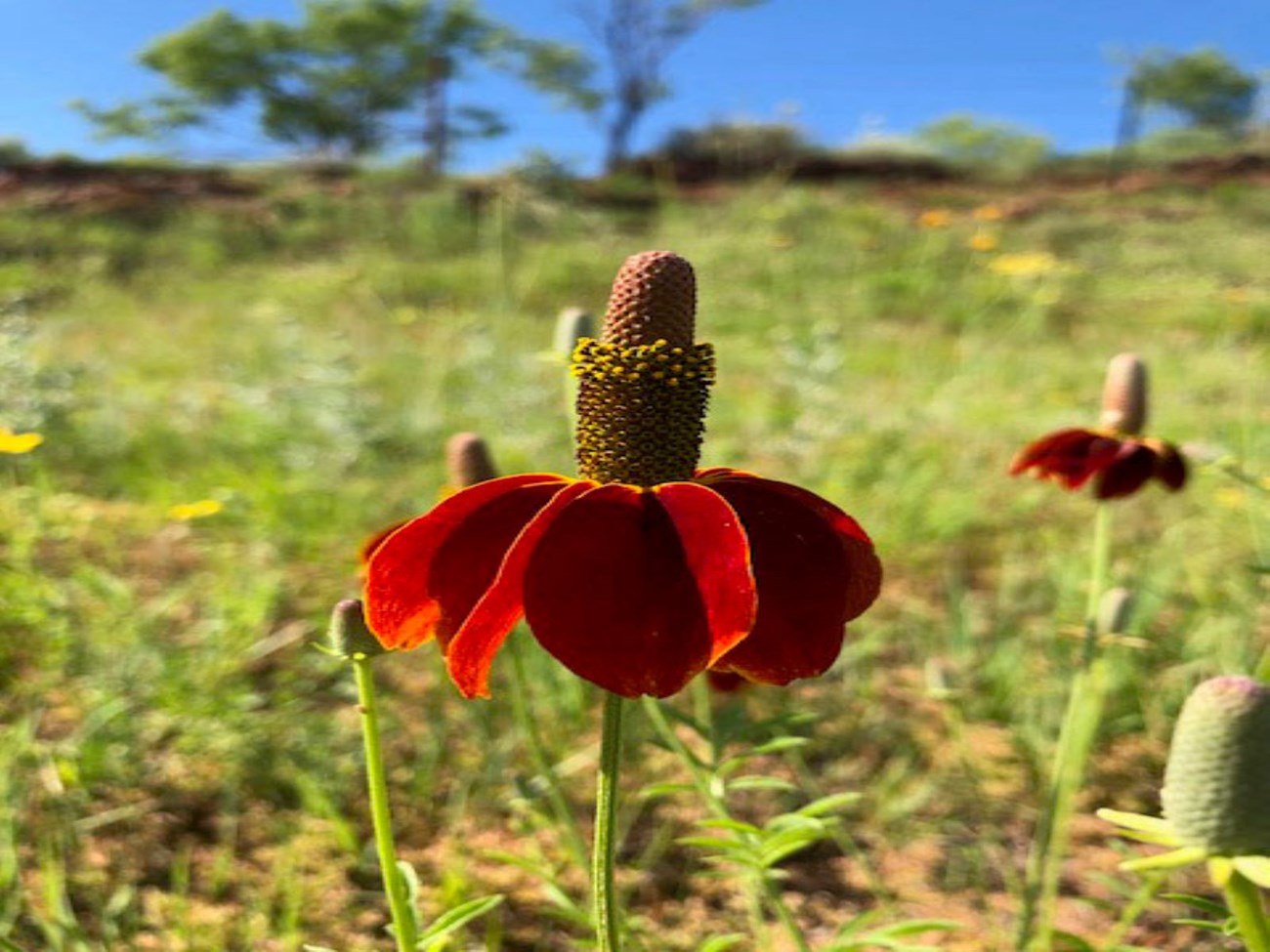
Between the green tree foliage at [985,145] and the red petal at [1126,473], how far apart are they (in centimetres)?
2333

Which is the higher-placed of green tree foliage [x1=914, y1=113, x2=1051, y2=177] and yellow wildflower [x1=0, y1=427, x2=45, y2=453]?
green tree foliage [x1=914, y1=113, x2=1051, y2=177]

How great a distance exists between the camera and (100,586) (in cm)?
184

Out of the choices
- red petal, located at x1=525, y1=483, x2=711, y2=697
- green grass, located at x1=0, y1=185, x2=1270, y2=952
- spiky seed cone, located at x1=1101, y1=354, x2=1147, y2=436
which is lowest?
green grass, located at x1=0, y1=185, x2=1270, y2=952

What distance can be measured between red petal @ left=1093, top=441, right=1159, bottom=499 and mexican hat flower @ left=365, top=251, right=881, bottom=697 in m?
0.70

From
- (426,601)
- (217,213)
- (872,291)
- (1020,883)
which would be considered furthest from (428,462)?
(217,213)

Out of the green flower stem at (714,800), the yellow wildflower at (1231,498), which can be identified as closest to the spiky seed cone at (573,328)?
the green flower stem at (714,800)

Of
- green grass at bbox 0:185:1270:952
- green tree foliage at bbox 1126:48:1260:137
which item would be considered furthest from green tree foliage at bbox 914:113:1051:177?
→ green grass at bbox 0:185:1270:952

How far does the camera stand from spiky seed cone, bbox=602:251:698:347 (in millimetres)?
712

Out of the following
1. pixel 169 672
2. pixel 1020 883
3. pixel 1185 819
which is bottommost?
pixel 1020 883

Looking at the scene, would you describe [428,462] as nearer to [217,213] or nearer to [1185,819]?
[1185,819]

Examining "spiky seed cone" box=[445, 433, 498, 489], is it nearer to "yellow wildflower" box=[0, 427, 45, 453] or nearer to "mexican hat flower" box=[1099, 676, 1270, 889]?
"yellow wildflower" box=[0, 427, 45, 453]

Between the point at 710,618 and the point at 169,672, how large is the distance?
1.38m

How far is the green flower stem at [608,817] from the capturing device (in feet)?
2.01

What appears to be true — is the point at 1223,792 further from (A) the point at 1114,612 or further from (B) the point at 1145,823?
(A) the point at 1114,612
